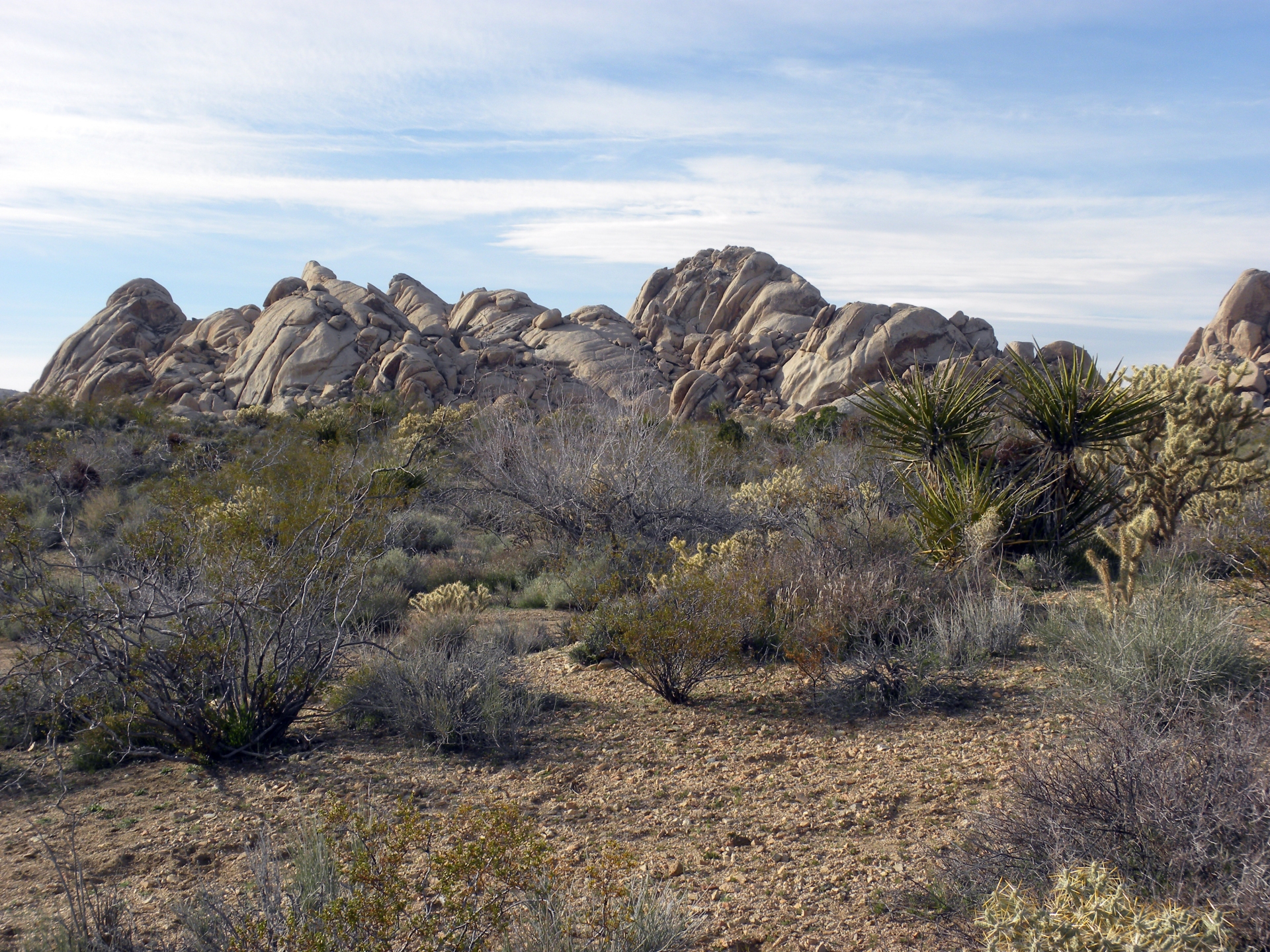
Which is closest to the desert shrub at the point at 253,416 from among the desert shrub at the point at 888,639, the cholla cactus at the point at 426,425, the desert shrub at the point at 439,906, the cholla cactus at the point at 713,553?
the cholla cactus at the point at 426,425

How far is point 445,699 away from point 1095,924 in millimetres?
4340

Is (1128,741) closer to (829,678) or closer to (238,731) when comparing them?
(829,678)

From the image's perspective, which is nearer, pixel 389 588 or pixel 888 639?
pixel 888 639

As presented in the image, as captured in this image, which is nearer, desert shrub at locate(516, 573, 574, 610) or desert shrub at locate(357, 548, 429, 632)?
desert shrub at locate(357, 548, 429, 632)

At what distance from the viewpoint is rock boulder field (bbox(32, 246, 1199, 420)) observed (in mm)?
43656

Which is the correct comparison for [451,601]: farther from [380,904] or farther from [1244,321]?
[1244,321]

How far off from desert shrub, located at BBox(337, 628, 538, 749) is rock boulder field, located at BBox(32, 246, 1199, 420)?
103ft

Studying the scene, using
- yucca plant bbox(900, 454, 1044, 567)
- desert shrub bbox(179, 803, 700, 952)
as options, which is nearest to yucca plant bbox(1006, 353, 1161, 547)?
yucca plant bbox(900, 454, 1044, 567)

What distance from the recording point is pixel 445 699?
5.70 m

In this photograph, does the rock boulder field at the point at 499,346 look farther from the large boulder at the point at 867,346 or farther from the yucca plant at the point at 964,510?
the yucca plant at the point at 964,510

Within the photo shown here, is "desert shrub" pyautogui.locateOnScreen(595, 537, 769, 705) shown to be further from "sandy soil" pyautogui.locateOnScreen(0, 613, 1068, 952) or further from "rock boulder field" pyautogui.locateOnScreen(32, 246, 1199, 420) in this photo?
"rock boulder field" pyautogui.locateOnScreen(32, 246, 1199, 420)

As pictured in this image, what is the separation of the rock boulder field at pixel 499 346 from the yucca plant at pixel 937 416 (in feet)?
91.8

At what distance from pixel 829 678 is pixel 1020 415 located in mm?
4870

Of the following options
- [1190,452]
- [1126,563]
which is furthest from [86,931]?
[1190,452]
